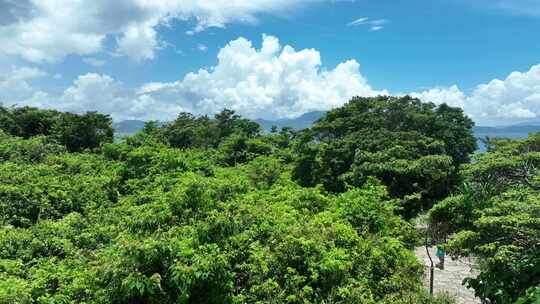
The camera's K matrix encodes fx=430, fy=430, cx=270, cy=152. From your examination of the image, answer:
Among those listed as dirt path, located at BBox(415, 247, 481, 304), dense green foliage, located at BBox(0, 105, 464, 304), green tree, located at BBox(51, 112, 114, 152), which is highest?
green tree, located at BBox(51, 112, 114, 152)

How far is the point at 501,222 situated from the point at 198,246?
6.33 m

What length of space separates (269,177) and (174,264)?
16772 mm

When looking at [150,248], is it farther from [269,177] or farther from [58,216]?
[269,177]

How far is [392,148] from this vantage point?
26.2 m

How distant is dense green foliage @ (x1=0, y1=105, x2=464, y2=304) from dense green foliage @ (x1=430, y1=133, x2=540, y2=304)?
5.62 ft

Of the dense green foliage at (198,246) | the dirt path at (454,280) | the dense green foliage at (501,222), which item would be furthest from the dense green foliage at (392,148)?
the dense green foliage at (198,246)

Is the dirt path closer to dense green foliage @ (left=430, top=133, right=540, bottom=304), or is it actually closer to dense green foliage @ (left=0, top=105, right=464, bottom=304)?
dense green foliage @ (left=430, top=133, right=540, bottom=304)

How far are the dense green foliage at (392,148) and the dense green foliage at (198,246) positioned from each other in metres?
8.02

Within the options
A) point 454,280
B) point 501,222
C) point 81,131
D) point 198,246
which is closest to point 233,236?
point 198,246

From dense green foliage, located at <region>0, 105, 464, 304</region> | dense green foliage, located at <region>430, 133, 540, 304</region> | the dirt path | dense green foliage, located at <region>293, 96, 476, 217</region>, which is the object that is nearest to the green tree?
dense green foliage, located at <region>0, 105, 464, 304</region>

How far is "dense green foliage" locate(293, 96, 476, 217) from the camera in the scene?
24875 millimetres

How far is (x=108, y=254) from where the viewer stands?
29.2ft

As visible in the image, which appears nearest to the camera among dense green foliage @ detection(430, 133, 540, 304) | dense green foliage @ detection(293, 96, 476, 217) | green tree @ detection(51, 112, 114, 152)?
dense green foliage @ detection(430, 133, 540, 304)

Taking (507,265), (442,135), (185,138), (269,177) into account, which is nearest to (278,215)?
(507,265)
